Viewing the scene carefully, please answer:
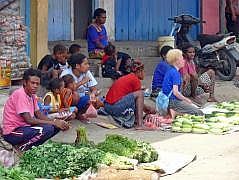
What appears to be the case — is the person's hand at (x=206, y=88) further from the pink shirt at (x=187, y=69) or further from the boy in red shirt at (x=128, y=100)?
the boy in red shirt at (x=128, y=100)

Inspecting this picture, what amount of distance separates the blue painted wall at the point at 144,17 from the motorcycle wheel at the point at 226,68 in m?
2.48

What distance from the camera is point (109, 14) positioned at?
15.8m

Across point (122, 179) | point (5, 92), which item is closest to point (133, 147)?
point (122, 179)

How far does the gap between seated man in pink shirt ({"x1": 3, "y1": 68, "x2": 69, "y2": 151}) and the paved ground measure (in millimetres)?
1221

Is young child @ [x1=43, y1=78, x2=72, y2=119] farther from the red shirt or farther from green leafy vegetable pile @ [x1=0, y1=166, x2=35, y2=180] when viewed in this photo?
green leafy vegetable pile @ [x1=0, y1=166, x2=35, y2=180]

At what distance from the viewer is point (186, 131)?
10320 mm

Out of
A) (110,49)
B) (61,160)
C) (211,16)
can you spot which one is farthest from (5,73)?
(211,16)

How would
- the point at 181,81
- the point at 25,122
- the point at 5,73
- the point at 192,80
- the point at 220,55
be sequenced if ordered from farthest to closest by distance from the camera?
the point at 220,55 < the point at 192,80 < the point at 181,81 < the point at 5,73 < the point at 25,122

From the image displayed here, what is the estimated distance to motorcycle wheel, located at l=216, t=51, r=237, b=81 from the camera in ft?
48.9

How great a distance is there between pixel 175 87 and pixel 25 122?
10.9 feet

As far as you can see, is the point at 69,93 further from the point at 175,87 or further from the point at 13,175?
the point at 13,175

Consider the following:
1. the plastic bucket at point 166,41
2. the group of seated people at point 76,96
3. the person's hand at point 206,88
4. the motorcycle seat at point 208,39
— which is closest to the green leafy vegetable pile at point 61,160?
the group of seated people at point 76,96

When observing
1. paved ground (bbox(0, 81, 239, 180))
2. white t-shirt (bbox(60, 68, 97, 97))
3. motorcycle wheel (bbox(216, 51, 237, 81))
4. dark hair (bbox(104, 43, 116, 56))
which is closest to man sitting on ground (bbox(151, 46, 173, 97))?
dark hair (bbox(104, 43, 116, 56))

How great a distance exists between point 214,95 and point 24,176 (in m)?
7.69
